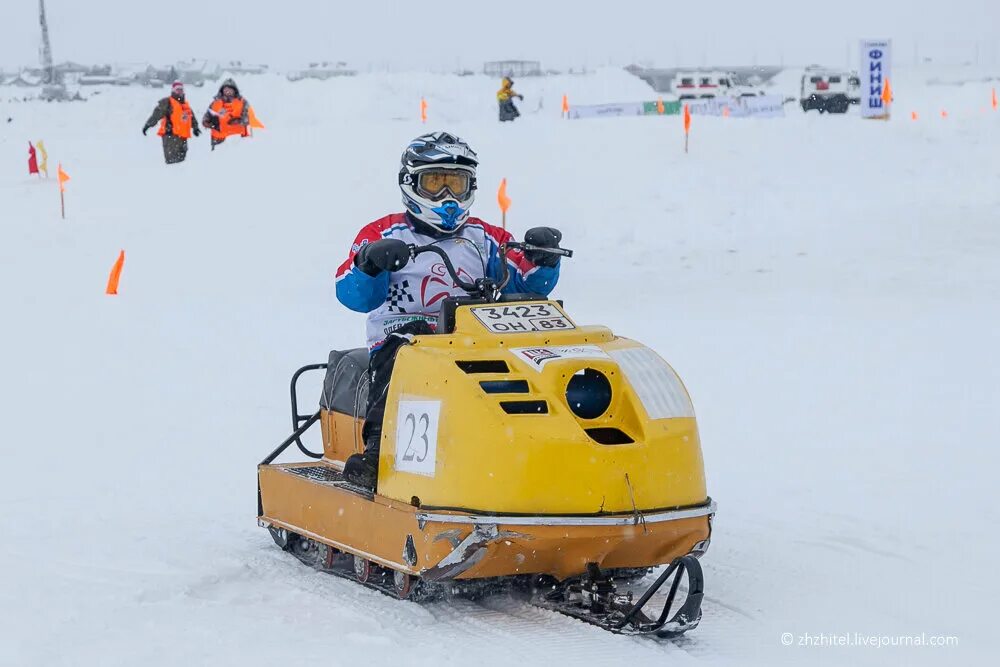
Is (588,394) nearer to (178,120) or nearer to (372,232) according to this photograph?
(372,232)

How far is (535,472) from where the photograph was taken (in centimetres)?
521

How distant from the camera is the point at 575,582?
5887 millimetres

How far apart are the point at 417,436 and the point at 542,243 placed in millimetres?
1356

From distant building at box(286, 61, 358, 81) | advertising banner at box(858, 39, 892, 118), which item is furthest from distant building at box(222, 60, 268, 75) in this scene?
advertising banner at box(858, 39, 892, 118)

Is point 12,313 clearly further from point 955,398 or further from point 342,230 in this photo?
point 955,398

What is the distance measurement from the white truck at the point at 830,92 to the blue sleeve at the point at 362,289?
111 feet

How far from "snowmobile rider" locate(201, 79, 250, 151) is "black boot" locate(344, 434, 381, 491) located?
19.9 metres

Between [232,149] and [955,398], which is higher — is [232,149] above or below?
above

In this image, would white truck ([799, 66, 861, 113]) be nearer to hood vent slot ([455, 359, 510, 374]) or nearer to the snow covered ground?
the snow covered ground

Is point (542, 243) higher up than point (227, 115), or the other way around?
point (227, 115)

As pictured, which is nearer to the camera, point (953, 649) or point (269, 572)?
point (953, 649)

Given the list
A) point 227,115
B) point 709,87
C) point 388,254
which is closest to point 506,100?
point 227,115

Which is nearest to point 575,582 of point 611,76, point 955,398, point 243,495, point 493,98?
point 243,495

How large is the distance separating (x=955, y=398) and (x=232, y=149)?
16.7m
